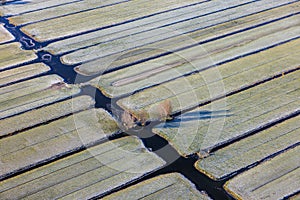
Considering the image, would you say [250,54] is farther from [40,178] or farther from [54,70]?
[40,178]

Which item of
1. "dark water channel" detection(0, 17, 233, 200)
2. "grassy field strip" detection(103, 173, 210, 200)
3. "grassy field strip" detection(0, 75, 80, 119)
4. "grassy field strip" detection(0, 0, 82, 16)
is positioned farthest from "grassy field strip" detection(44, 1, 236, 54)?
"grassy field strip" detection(103, 173, 210, 200)

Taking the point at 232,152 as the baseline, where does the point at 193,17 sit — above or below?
above

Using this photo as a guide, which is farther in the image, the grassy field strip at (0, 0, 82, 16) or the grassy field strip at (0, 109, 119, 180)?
the grassy field strip at (0, 0, 82, 16)

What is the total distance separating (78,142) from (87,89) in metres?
5.91

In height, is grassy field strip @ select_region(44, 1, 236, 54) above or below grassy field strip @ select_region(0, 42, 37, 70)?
above

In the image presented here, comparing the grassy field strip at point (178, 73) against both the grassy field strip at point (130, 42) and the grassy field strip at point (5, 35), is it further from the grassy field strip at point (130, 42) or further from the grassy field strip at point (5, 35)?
the grassy field strip at point (5, 35)

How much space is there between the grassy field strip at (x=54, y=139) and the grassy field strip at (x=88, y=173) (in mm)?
792

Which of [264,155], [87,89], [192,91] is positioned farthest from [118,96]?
[264,155]

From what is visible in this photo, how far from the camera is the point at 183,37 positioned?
37625 mm

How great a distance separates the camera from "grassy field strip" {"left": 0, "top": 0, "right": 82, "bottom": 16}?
4305cm

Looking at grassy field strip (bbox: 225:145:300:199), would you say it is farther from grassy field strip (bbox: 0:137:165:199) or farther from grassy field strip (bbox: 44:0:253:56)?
grassy field strip (bbox: 44:0:253:56)

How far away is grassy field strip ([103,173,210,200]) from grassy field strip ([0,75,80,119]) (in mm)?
10008

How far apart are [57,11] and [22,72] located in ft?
40.3

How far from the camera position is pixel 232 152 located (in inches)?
951
